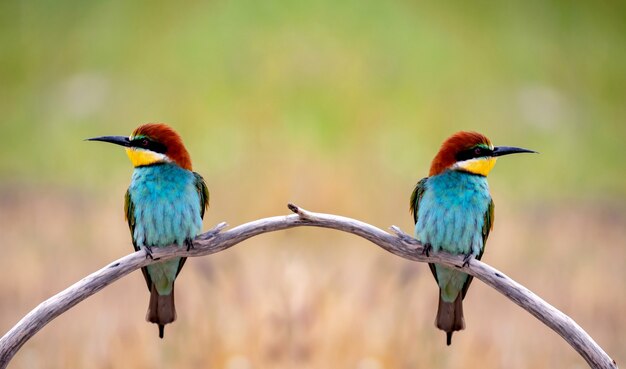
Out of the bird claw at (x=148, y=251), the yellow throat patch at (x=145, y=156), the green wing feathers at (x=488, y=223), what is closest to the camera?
the bird claw at (x=148, y=251)

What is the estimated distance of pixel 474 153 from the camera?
287cm

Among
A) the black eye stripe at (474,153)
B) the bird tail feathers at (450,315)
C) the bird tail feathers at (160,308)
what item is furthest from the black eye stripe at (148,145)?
the bird tail feathers at (450,315)

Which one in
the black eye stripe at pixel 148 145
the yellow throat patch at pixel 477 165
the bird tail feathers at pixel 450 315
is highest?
the black eye stripe at pixel 148 145

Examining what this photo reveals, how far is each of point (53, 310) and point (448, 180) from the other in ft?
4.85

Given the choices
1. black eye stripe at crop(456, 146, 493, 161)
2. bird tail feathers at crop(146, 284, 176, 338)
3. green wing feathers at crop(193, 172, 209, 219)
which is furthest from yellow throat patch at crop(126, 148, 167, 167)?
black eye stripe at crop(456, 146, 493, 161)

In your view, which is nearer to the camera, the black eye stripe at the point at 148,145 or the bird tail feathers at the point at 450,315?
the black eye stripe at the point at 148,145

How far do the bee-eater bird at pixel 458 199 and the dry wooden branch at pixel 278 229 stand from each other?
177 mm

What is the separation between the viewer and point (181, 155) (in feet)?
9.36

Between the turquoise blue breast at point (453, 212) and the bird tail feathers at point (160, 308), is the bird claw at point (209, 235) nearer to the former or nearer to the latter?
the bird tail feathers at point (160, 308)

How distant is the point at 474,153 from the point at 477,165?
50 mm

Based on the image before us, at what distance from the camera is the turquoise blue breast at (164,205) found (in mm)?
2768

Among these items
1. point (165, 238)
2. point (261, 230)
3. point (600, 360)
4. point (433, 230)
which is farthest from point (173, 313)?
point (600, 360)

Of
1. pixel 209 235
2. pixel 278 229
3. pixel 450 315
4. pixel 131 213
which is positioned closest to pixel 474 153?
pixel 450 315

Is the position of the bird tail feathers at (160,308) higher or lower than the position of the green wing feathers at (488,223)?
lower
